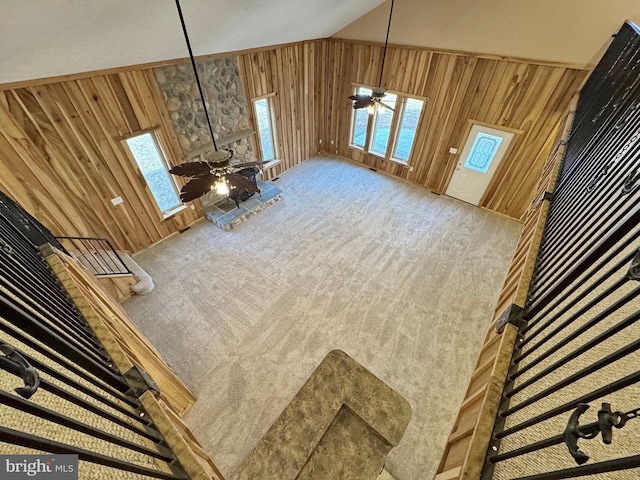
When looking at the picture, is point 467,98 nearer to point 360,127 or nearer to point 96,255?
point 360,127

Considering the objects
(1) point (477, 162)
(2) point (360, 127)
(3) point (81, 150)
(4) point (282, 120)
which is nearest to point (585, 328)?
(3) point (81, 150)

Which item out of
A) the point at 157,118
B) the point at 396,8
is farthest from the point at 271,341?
the point at 396,8

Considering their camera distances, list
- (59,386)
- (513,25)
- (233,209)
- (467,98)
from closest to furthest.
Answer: (59,386) < (513,25) < (467,98) < (233,209)

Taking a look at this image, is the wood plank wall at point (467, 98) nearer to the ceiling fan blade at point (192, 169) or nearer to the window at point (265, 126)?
the window at point (265, 126)

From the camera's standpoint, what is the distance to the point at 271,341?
155 inches

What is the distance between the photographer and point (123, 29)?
2.89 meters

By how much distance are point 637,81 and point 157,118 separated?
18.6 feet

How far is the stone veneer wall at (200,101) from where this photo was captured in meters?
4.44

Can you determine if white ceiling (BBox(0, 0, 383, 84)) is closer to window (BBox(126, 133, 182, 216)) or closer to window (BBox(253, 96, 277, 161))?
window (BBox(126, 133, 182, 216))

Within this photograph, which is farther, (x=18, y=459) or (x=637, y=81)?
(x=637, y=81)

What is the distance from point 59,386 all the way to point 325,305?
347 centimetres

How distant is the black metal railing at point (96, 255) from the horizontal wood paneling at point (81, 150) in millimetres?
156

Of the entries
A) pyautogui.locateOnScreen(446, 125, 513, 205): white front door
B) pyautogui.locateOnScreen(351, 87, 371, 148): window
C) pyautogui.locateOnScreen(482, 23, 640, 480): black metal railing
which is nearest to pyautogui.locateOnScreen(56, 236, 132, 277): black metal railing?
pyautogui.locateOnScreen(482, 23, 640, 480): black metal railing

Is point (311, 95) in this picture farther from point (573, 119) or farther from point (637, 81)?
point (637, 81)
